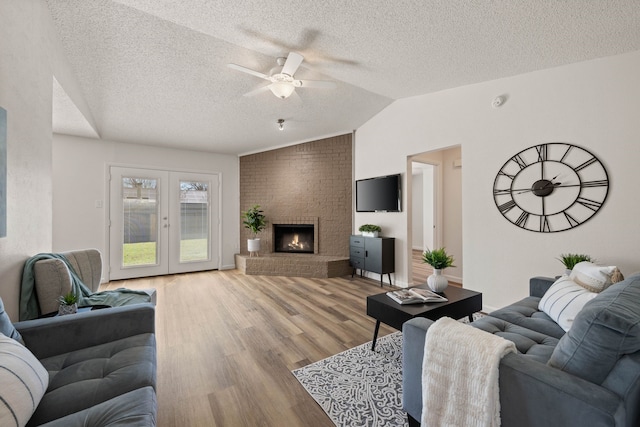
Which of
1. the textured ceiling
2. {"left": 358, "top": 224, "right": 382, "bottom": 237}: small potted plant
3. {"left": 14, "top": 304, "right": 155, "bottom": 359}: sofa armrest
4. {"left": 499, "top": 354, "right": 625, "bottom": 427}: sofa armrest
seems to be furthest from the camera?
{"left": 358, "top": 224, "right": 382, "bottom": 237}: small potted plant

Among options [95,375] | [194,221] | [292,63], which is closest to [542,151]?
[292,63]

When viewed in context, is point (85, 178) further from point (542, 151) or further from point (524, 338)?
point (542, 151)

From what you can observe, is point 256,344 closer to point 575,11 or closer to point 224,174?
point 575,11

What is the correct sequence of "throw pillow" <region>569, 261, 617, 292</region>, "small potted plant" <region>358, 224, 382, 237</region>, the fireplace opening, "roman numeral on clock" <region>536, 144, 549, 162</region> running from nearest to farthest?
"throw pillow" <region>569, 261, 617, 292</region> → "roman numeral on clock" <region>536, 144, 549, 162</region> → "small potted plant" <region>358, 224, 382, 237</region> → the fireplace opening

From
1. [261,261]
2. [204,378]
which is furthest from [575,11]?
[261,261]

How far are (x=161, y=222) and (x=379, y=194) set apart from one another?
12.9 ft

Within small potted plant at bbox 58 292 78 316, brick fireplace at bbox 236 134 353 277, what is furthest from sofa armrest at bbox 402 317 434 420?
brick fireplace at bbox 236 134 353 277

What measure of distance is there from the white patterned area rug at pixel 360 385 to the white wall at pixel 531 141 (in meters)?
1.63

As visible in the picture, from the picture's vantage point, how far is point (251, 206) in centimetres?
568

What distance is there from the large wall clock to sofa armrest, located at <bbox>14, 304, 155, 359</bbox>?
3.39 metres

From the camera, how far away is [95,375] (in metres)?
1.23

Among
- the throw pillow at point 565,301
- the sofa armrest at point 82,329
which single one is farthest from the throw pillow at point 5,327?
the throw pillow at point 565,301

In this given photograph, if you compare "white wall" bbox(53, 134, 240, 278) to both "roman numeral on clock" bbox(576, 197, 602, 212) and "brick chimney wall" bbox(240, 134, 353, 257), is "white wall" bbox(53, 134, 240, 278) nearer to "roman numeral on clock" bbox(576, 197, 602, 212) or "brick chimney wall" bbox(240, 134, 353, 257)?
"brick chimney wall" bbox(240, 134, 353, 257)

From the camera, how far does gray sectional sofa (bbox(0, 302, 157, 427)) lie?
0.97 metres
